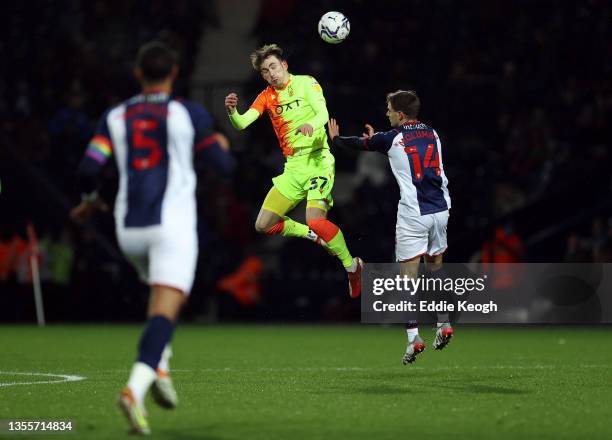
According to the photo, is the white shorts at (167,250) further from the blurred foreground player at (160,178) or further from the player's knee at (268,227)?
the player's knee at (268,227)

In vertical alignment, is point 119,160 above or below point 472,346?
above

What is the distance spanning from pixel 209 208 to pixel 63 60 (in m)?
4.41

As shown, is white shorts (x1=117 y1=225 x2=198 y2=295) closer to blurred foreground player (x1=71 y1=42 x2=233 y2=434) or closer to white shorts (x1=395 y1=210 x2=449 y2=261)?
blurred foreground player (x1=71 y1=42 x2=233 y2=434)

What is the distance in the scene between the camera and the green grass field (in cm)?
707

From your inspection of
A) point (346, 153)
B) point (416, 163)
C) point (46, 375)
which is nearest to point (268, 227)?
point (416, 163)

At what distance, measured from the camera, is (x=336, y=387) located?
937 cm

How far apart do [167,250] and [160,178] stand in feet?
1.33

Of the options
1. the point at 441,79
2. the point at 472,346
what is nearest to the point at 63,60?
the point at 441,79

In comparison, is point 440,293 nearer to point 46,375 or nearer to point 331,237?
point 331,237

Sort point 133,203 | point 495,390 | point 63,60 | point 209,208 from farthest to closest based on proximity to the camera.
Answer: point 63,60 < point 209,208 < point 495,390 < point 133,203

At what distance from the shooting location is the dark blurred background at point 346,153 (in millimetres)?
19516

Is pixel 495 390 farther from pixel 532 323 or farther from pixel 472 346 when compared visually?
pixel 532 323

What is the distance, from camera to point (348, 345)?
1463 centimetres

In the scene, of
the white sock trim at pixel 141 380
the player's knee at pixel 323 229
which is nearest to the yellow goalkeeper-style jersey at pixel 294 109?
the player's knee at pixel 323 229
